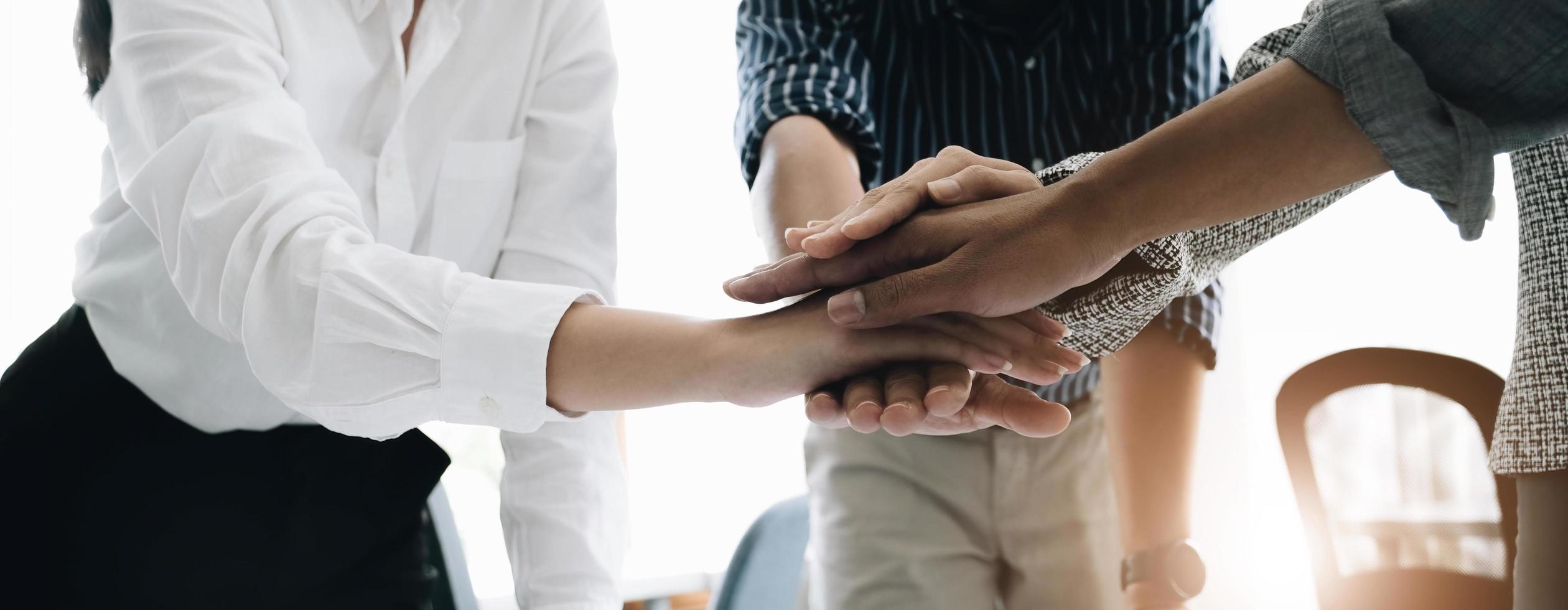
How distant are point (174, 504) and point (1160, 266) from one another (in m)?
1.00

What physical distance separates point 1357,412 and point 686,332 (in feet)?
3.37

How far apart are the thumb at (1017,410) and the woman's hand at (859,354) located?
11 millimetres

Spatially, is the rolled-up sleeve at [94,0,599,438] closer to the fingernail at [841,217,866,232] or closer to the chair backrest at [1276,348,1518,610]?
the fingernail at [841,217,866,232]

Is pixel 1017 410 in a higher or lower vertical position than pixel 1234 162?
lower

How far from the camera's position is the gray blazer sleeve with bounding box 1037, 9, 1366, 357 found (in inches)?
38.2

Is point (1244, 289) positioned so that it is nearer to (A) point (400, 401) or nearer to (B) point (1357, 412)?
(B) point (1357, 412)

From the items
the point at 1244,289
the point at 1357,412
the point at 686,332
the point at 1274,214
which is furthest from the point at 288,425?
the point at 1244,289

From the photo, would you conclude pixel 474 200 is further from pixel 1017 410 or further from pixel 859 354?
pixel 1017 410

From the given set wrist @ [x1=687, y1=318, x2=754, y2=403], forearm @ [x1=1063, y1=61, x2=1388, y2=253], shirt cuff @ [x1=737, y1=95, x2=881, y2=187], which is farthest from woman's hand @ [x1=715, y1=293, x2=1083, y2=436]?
shirt cuff @ [x1=737, y1=95, x2=881, y2=187]

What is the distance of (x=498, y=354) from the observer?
2.56 feet

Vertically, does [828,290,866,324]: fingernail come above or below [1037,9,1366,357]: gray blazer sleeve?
below

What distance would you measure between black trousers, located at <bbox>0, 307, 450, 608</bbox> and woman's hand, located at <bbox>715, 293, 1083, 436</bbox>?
0.43 meters

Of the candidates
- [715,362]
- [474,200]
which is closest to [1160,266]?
[715,362]

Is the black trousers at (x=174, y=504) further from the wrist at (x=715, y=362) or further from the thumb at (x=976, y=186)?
the thumb at (x=976, y=186)
